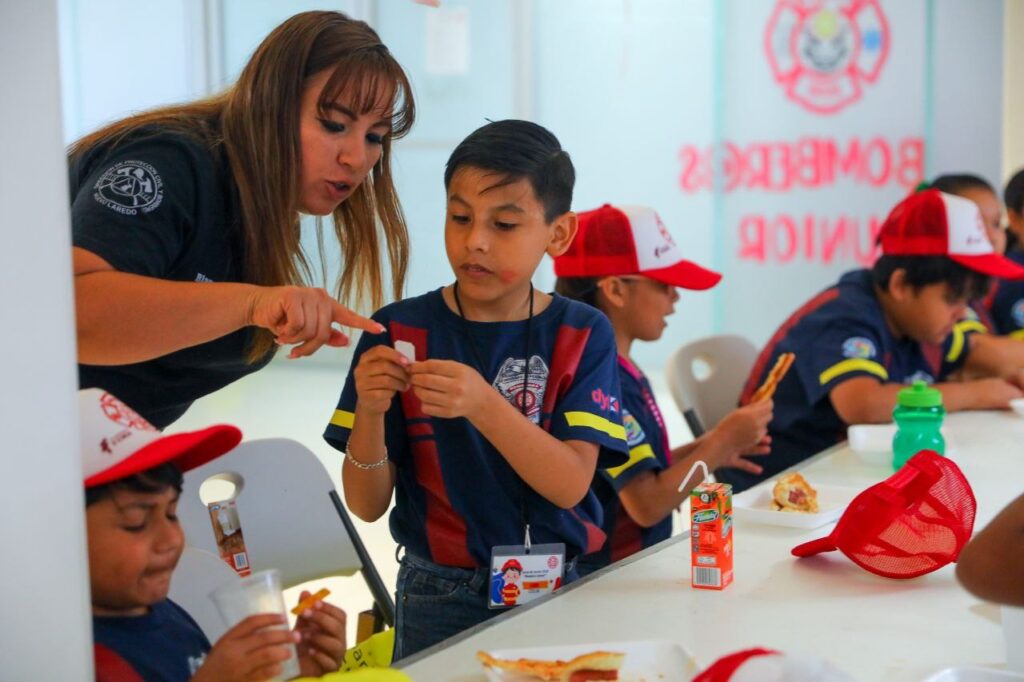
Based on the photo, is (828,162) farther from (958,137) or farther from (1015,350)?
(1015,350)

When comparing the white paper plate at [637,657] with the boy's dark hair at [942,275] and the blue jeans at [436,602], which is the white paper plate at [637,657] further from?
the boy's dark hair at [942,275]

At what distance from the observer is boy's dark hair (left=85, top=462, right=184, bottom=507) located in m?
0.83

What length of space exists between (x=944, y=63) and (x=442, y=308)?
4.14 m

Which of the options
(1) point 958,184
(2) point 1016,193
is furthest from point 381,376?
(2) point 1016,193

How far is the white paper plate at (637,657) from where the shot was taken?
0.99m

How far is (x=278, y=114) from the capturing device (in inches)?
49.1

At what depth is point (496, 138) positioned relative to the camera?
4.55ft

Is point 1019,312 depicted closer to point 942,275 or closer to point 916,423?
point 942,275

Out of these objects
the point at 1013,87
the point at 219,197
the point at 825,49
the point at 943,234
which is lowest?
the point at 943,234

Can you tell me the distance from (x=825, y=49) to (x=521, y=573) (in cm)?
433

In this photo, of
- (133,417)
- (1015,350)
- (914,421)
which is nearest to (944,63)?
(1015,350)

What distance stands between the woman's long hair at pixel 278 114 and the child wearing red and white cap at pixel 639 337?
641 millimetres

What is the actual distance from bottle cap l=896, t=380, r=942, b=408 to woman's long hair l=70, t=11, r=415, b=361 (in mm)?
1015

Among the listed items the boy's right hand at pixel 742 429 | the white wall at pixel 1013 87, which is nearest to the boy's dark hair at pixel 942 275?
the boy's right hand at pixel 742 429
